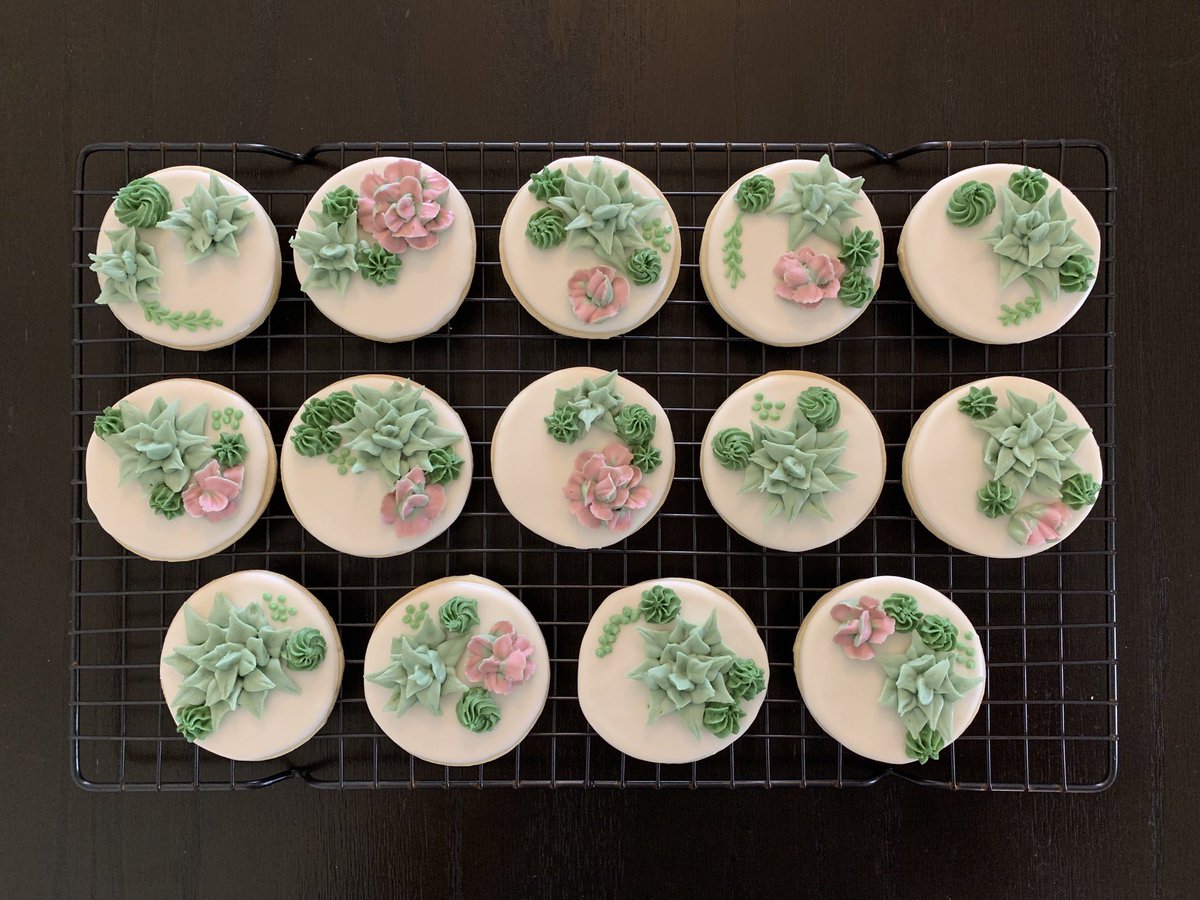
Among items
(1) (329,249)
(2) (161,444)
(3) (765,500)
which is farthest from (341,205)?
(3) (765,500)

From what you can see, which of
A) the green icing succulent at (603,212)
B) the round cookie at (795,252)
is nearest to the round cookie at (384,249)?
the green icing succulent at (603,212)

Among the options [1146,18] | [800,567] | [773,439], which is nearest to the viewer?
[773,439]

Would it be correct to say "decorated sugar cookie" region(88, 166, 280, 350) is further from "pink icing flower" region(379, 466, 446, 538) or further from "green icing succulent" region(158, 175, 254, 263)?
"pink icing flower" region(379, 466, 446, 538)

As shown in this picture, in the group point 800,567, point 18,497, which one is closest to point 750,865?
point 800,567

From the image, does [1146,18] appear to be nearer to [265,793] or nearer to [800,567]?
[800,567]

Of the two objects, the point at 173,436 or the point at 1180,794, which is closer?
the point at 173,436

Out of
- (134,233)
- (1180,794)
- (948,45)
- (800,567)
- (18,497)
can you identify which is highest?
(948,45)
